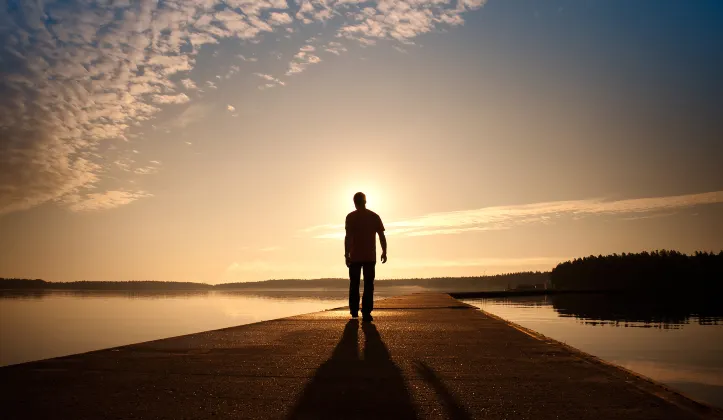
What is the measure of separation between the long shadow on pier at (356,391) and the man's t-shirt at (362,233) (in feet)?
14.8

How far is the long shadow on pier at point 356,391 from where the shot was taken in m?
2.79

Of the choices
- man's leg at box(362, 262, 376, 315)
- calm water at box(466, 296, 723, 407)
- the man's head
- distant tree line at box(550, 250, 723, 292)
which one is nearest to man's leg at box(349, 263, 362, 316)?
man's leg at box(362, 262, 376, 315)

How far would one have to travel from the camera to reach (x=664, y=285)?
3883 inches

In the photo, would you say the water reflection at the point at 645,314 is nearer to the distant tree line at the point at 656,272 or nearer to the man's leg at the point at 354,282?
the man's leg at the point at 354,282

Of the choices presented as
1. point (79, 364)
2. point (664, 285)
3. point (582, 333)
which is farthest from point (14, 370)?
point (664, 285)

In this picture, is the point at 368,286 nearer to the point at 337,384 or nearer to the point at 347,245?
the point at 347,245

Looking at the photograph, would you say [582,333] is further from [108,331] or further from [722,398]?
[108,331]

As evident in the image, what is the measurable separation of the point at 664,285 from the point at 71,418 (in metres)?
114

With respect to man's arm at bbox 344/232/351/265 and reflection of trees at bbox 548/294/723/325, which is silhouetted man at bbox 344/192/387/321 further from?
reflection of trees at bbox 548/294/723/325

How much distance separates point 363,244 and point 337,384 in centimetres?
609

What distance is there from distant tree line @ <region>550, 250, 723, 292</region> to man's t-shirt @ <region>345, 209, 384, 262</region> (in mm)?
95660

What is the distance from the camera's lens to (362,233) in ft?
31.6

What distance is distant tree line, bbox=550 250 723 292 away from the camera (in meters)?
98.6

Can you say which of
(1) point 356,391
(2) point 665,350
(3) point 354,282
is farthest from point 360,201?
(2) point 665,350
